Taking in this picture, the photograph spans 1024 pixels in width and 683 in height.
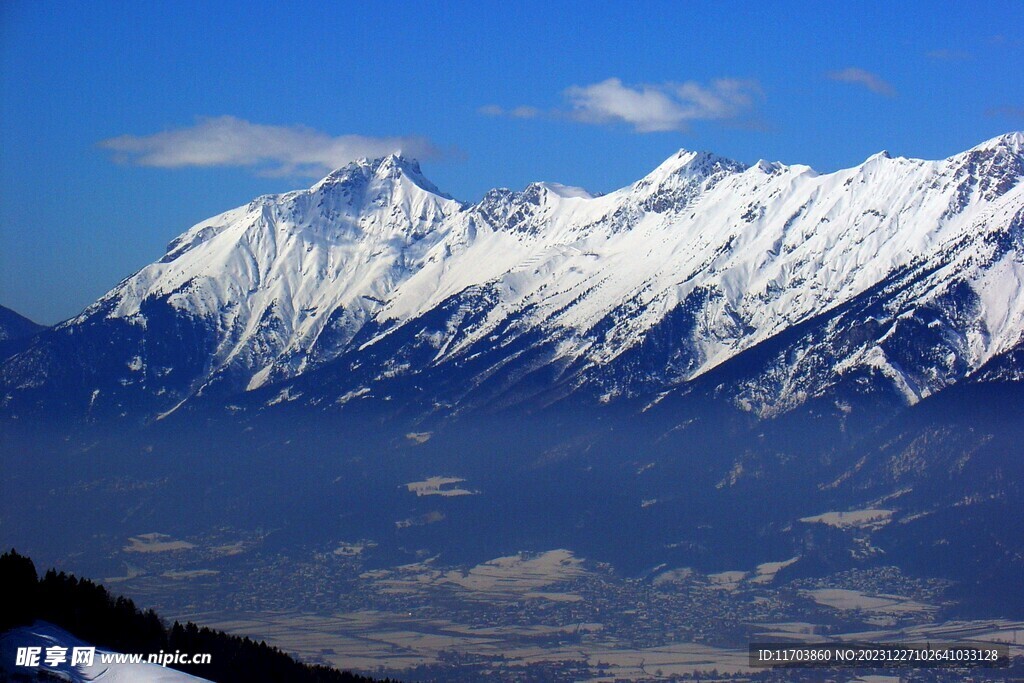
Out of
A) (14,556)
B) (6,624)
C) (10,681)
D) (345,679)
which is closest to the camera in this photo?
(10,681)

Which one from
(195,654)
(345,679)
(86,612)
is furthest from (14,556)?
(345,679)

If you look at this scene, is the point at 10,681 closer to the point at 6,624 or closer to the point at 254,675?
the point at 6,624

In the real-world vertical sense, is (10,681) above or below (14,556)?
below

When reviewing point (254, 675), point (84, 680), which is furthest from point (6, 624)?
point (254, 675)

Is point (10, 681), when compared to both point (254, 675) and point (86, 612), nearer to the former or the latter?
point (86, 612)

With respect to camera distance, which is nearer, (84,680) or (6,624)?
(84,680)

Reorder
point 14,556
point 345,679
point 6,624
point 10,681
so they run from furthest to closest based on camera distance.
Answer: point 345,679
point 14,556
point 6,624
point 10,681
